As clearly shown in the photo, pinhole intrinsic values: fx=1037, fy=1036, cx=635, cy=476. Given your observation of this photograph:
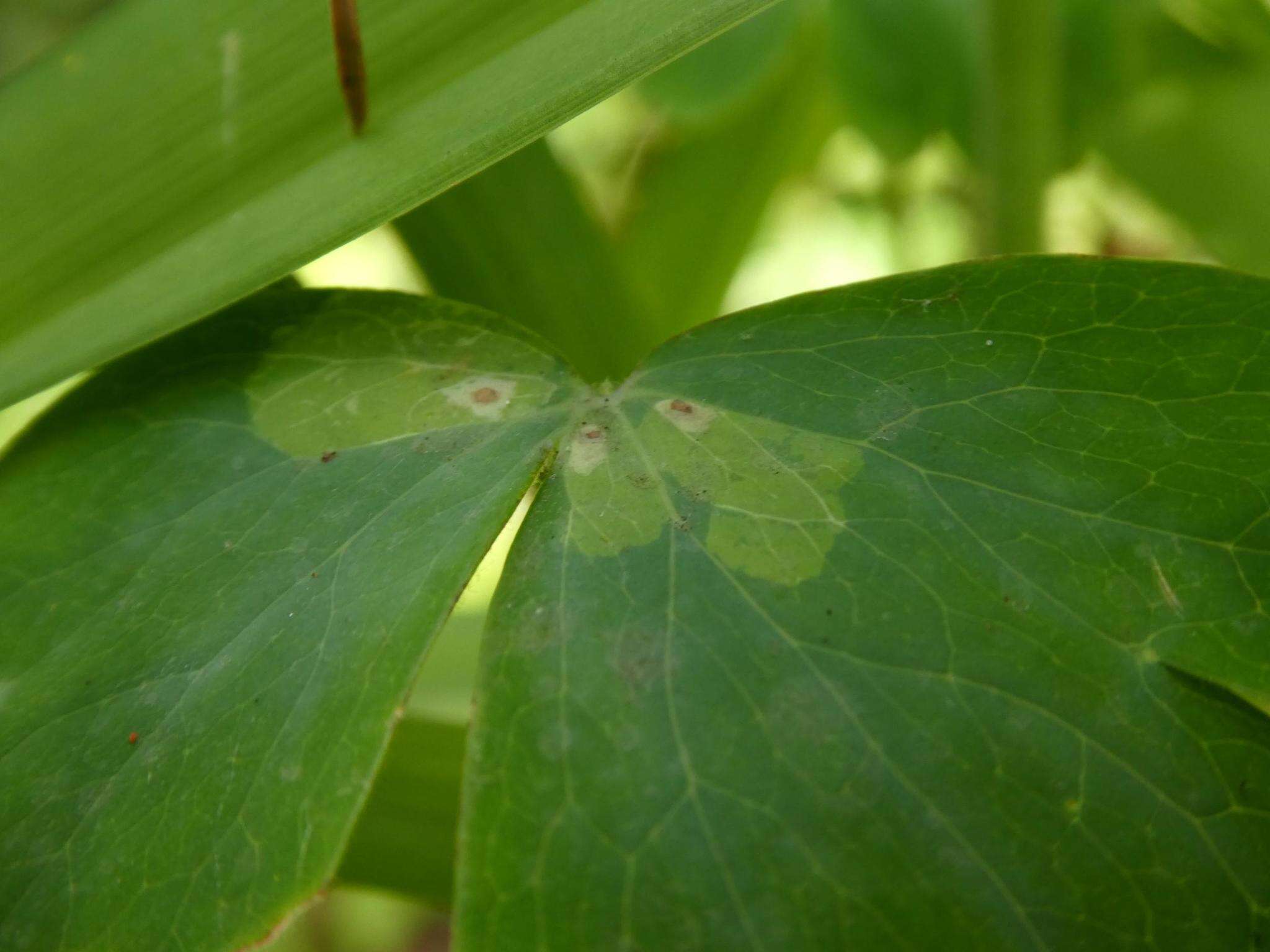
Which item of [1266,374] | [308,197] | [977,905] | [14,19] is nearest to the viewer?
[977,905]

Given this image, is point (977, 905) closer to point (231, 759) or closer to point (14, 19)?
point (231, 759)

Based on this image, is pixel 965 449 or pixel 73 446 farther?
pixel 73 446

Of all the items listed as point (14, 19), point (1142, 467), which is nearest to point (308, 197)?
point (1142, 467)

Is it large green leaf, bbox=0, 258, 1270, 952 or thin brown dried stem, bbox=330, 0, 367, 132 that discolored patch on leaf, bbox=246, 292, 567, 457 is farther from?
thin brown dried stem, bbox=330, 0, 367, 132

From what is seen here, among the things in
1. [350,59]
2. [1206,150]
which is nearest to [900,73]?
[1206,150]

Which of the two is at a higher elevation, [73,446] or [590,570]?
[73,446]

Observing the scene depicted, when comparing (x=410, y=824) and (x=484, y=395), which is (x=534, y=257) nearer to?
(x=484, y=395)
